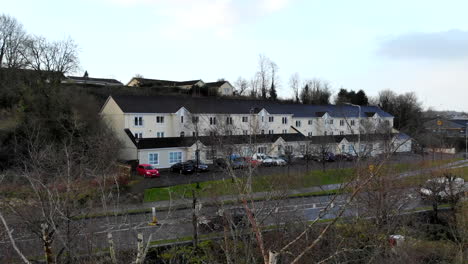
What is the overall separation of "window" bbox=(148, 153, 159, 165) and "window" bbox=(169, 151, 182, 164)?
4.63 feet

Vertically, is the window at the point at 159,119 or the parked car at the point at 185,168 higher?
the window at the point at 159,119

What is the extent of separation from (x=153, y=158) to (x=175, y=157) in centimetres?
236

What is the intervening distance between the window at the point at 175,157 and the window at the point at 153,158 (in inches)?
55.6

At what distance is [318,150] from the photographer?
125 feet

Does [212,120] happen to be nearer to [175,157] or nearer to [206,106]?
[206,106]

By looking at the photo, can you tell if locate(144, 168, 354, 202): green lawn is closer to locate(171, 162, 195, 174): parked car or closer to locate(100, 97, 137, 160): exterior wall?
locate(171, 162, 195, 174): parked car

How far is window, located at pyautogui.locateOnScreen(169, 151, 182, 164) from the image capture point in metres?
35.7

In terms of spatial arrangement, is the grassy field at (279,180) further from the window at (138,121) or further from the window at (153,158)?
the window at (138,121)

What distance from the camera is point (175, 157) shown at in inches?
1417

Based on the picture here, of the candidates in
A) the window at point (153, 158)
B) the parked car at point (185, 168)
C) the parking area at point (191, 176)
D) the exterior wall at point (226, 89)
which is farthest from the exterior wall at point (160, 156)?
the exterior wall at point (226, 89)

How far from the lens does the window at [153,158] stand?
3433 centimetres

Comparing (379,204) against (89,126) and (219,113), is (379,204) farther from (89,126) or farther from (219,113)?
(219,113)

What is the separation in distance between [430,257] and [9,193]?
1689cm

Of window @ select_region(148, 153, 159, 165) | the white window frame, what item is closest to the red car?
window @ select_region(148, 153, 159, 165)
